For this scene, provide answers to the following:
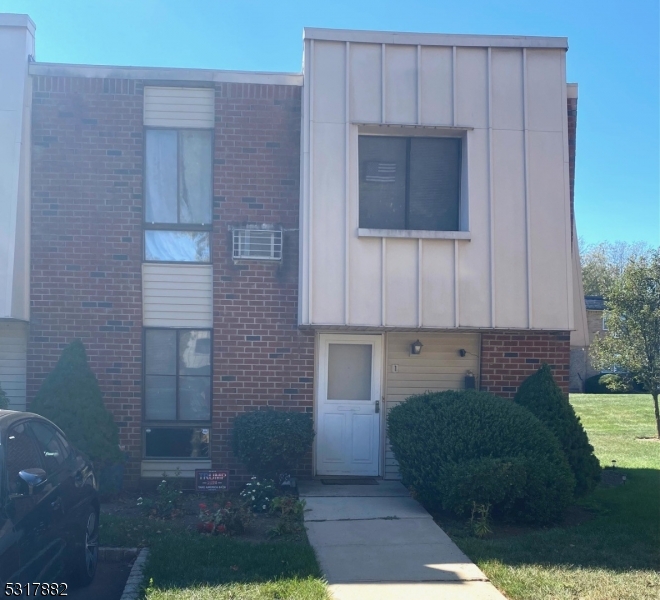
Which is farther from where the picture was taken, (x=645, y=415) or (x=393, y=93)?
(x=645, y=415)

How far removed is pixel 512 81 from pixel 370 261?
9.87 feet

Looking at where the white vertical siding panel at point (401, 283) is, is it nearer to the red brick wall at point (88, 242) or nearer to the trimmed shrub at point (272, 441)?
the trimmed shrub at point (272, 441)

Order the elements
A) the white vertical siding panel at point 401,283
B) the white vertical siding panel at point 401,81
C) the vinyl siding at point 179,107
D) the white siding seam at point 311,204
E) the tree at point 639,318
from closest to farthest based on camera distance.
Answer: the white siding seam at point 311,204, the white vertical siding panel at point 401,283, the white vertical siding panel at point 401,81, the vinyl siding at point 179,107, the tree at point 639,318

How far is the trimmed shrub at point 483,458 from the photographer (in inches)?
296

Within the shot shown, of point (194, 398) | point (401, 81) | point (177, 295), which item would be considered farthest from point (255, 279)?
point (401, 81)

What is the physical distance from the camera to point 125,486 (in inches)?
371

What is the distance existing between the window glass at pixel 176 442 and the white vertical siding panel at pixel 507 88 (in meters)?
5.60

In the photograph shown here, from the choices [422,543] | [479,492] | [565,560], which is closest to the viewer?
[565,560]

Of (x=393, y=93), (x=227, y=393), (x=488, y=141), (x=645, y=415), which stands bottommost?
(x=645, y=415)

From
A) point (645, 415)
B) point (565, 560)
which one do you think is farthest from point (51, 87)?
point (645, 415)

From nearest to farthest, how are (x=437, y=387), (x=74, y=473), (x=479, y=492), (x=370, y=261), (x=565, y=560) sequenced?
(x=74, y=473)
(x=565, y=560)
(x=479, y=492)
(x=370, y=261)
(x=437, y=387)

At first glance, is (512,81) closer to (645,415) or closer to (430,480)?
(430,480)

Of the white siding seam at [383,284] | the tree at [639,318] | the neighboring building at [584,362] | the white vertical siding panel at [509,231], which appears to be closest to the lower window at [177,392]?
the white siding seam at [383,284]

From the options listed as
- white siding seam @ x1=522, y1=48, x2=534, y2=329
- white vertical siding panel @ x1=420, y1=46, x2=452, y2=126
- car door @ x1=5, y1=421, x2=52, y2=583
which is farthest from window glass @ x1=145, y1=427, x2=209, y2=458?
white vertical siding panel @ x1=420, y1=46, x2=452, y2=126
